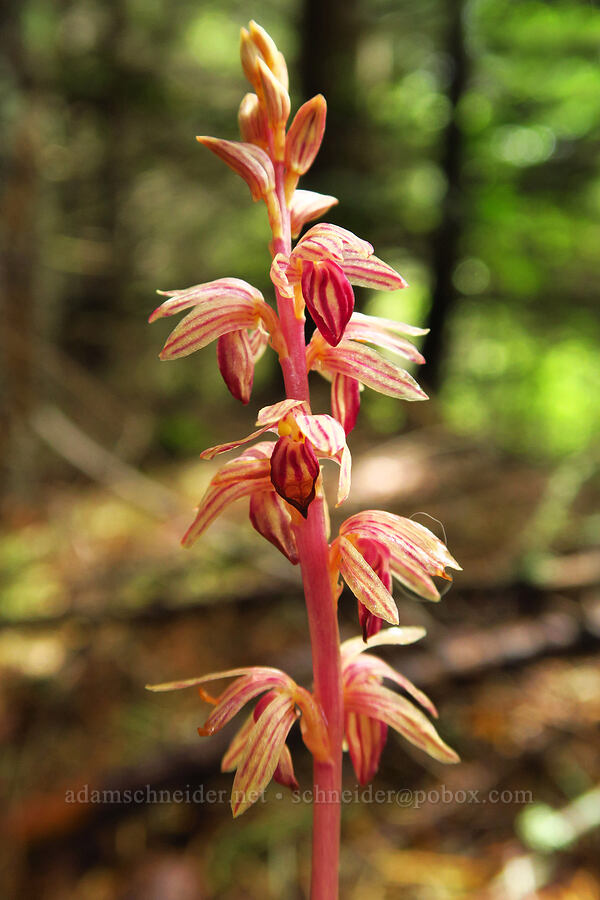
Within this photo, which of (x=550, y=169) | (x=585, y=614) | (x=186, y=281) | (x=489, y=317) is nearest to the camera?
(x=585, y=614)

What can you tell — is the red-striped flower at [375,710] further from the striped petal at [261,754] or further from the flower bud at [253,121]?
the flower bud at [253,121]

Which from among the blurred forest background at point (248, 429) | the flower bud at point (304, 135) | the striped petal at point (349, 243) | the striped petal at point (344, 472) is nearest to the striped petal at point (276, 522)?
the striped petal at point (344, 472)

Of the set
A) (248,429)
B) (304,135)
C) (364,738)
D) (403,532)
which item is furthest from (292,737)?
(248,429)

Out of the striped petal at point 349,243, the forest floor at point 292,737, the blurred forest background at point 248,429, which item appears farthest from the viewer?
the blurred forest background at point 248,429

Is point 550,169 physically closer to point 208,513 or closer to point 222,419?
point 222,419

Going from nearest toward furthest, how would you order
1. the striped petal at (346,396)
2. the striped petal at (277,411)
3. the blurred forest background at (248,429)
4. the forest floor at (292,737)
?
the striped petal at (277,411) → the striped petal at (346,396) → the forest floor at (292,737) → the blurred forest background at (248,429)

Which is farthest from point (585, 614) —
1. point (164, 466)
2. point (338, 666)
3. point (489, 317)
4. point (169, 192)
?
point (169, 192)

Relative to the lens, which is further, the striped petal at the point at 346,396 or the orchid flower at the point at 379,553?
the striped petal at the point at 346,396
